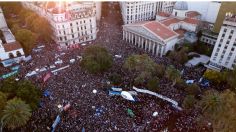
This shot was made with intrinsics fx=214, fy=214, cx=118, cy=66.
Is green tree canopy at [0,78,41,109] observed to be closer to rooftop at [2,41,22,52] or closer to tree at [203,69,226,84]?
rooftop at [2,41,22,52]

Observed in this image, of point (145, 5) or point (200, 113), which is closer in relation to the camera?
point (200, 113)

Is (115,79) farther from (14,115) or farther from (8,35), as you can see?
(8,35)

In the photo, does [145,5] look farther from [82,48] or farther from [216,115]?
[216,115]

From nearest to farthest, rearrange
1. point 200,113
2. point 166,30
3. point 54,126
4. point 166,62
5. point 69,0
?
point 54,126 → point 200,113 → point 166,62 → point 166,30 → point 69,0

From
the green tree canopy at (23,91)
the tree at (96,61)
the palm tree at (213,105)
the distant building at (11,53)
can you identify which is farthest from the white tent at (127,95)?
the distant building at (11,53)

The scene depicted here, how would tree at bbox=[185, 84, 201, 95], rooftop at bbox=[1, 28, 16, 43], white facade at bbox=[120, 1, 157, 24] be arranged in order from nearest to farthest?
tree at bbox=[185, 84, 201, 95], rooftop at bbox=[1, 28, 16, 43], white facade at bbox=[120, 1, 157, 24]

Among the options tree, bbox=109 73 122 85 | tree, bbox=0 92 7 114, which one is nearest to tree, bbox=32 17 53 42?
tree, bbox=109 73 122 85

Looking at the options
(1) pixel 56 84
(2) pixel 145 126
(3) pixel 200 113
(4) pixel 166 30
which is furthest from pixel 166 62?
(1) pixel 56 84
